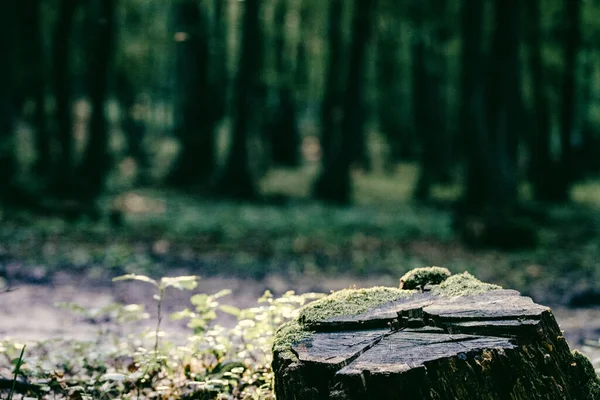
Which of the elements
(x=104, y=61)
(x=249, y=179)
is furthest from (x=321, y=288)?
(x=249, y=179)

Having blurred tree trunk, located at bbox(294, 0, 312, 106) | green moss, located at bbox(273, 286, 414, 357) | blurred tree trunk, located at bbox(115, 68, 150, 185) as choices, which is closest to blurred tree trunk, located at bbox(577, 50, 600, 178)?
blurred tree trunk, located at bbox(294, 0, 312, 106)

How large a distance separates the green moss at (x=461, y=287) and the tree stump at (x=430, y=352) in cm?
4

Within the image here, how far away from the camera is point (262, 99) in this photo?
26.9 metres

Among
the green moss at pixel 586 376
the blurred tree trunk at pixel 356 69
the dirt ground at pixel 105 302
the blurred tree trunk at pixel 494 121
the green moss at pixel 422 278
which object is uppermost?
the blurred tree trunk at pixel 356 69

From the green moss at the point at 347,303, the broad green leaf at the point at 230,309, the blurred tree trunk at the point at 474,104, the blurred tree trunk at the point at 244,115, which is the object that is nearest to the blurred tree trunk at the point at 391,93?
the blurred tree trunk at the point at 244,115

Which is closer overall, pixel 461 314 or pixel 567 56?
pixel 461 314

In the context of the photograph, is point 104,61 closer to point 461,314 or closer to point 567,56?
point 461,314

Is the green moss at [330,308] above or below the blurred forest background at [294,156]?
below

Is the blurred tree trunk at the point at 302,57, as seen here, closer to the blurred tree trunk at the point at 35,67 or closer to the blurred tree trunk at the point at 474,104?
the blurred tree trunk at the point at 35,67

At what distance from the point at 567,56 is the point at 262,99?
13.1 metres

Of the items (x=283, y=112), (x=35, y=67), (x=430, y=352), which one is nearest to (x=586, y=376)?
(x=430, y=352)

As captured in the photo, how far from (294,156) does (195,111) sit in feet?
33.0

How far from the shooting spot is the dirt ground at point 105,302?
5703 millimetres

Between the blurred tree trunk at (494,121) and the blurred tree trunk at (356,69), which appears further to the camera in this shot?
the blurred tree trunk at (356,69)
